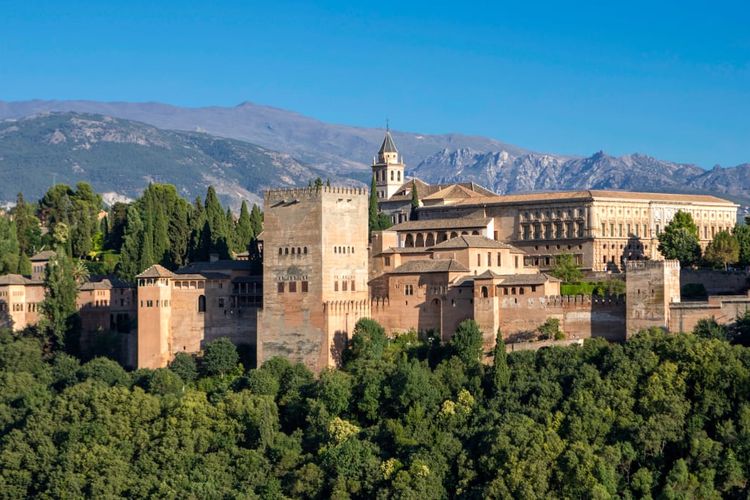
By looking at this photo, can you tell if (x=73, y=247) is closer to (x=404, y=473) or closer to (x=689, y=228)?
(x=689, y=228)

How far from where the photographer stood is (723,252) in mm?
71875

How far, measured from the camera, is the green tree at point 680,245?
7350cm

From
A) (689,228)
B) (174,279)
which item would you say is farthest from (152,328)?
(689,228)

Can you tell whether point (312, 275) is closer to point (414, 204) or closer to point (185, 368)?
point (185, 368)

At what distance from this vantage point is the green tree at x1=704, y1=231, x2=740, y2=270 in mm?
71875

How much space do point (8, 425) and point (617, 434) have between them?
26.2 metres

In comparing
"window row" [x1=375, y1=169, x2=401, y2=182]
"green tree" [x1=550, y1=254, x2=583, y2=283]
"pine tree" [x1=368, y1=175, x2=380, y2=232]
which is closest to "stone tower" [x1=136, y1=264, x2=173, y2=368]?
"pine tree" [x1=368, y1=175, x2=380, y2=232]

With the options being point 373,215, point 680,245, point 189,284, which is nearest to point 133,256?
point 189,284

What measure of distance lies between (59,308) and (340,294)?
14.6 metres

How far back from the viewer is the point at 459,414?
185 feet

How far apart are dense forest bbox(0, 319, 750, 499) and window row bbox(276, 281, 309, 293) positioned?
116 inches

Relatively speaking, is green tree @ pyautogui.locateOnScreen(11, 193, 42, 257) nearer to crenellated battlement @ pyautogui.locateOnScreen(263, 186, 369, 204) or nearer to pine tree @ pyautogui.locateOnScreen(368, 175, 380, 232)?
pine tree @ pyautogui.locateOnScreen(368, 175, 380, 232)

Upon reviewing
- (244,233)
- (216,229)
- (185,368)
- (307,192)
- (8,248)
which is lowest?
(185,368)

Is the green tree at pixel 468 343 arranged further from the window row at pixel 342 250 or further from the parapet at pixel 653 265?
the parapet at pixel 653 265
